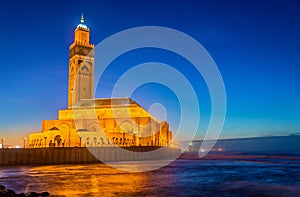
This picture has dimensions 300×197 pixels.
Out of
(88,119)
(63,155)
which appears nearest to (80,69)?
(88,119)

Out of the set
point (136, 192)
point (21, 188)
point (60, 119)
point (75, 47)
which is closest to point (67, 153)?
point (21, 188)

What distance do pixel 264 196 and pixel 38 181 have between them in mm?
17477

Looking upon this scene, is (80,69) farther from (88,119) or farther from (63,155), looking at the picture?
(63,155)

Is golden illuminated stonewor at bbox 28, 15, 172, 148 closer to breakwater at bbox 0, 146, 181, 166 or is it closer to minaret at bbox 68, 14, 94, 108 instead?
minaret at bbox 68, 14, 94, 108

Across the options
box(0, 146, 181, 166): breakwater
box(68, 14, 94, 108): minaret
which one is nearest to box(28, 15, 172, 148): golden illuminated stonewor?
box(68, 14, 94, 108): minaret

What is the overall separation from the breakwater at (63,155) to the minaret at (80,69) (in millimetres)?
45019

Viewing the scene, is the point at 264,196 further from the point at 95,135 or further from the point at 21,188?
the point at 95,135

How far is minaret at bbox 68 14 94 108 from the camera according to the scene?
3941 inches

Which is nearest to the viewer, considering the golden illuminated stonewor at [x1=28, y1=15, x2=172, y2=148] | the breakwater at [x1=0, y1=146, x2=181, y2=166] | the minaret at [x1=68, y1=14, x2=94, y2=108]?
the breakwater at [x1=0, y1=146, x2=181, y2=166]

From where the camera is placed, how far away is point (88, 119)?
8806 cm

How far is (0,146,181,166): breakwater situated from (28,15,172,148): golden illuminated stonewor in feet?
49.6

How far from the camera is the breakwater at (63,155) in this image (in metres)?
45.0

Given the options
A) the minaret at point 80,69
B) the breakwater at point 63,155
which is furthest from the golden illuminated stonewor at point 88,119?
the breakwater at point 63,155

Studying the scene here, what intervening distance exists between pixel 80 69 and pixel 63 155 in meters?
55.9
